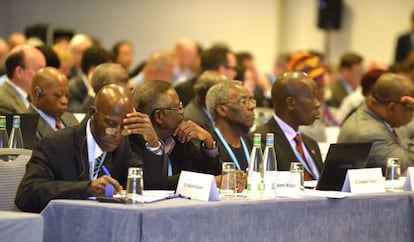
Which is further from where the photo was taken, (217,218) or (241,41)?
(241,41)

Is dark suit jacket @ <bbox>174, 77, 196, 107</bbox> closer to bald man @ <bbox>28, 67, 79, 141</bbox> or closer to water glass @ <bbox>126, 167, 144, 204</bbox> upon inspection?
bald man @ <bbox>28, 67, 79, 141</bbox>

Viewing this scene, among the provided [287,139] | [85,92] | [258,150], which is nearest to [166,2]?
[85,92]

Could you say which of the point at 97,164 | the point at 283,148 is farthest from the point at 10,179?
the point at 283,148

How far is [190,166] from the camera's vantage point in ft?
18.7

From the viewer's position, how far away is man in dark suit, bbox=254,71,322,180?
6316 millimetres

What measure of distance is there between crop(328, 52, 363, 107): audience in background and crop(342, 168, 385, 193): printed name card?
7.31 m

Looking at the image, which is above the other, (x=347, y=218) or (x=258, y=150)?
(x=258, y=150)

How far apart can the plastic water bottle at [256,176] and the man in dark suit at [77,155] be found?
2.06 ft

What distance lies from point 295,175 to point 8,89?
308cm

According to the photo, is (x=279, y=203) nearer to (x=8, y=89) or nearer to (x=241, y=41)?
(x=8, y=89)

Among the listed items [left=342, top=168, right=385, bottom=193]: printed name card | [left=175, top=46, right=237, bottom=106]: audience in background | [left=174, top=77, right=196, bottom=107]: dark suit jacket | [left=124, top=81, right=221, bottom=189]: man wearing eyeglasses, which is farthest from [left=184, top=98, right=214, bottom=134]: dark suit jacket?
[left=342, top=168, right=385, bottom=193]: printed name card

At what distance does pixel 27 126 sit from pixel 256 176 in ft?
5.08

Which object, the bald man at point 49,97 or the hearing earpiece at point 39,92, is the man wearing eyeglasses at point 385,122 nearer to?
the bald man at point 49,97

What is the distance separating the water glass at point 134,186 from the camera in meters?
4.43
